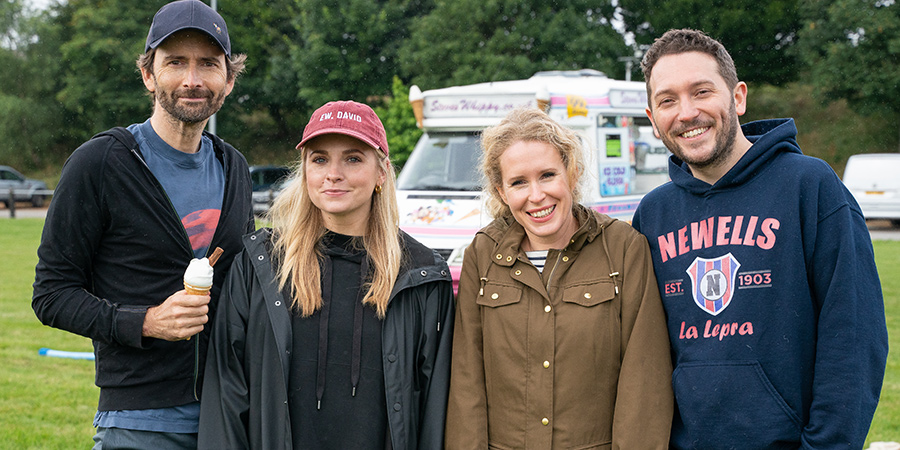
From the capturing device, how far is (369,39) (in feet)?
102

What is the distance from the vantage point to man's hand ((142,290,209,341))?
2.58 m

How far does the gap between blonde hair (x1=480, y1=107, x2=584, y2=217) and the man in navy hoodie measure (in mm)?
337

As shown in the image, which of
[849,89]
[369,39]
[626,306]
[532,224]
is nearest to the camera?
[626,306]

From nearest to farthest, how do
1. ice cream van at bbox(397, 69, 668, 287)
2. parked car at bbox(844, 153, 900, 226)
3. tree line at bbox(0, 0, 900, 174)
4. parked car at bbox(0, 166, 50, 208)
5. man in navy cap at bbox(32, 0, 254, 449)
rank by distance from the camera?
man in navy cap at bbox(32, 0, 254, 449)
ice cream van at bbox(397, 69, 668, 287)
parked car at bbox(844, 153, 900, 226)
tree line at bbox(0, 0, 900, 174)
parked car at bbox(0, 166, 50, 208)

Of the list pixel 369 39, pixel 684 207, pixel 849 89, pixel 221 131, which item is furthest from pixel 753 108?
pixel 684 207

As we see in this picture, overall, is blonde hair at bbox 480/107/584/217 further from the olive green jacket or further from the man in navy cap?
the man in navy cap

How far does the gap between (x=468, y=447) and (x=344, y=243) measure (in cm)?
86

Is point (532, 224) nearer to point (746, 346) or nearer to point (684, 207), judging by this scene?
point (684, 207)

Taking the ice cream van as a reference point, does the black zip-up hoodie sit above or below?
below

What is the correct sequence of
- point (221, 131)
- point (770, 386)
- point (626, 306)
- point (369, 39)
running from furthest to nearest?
1. point (221, 131)
2. point (369, 39)
3. point (626, 306)
4. point (770, 386)

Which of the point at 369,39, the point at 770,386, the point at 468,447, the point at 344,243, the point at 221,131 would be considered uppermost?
the point at 369,39

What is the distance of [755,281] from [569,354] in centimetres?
64

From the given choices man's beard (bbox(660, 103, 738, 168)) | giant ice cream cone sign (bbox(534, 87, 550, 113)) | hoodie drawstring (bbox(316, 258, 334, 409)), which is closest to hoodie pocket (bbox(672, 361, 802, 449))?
man's beard (bbox(660, 103, 738, 168))

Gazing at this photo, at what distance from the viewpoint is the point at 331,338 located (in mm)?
2732
